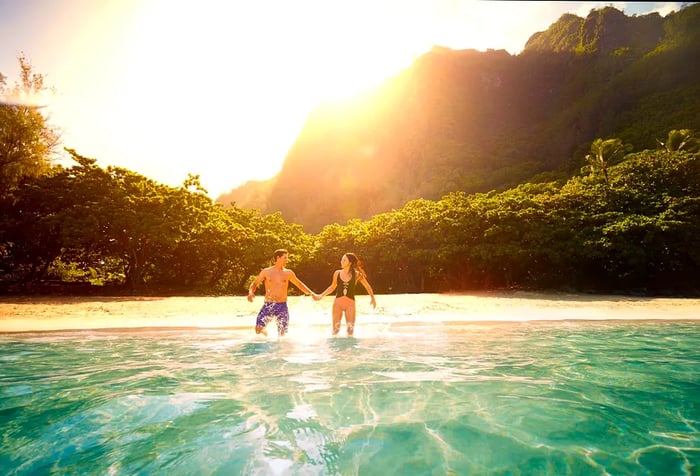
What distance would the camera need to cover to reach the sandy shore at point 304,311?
36.5ft

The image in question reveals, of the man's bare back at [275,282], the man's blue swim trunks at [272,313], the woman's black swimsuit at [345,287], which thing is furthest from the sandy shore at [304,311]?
the woman's black swimsuit at [345,287]

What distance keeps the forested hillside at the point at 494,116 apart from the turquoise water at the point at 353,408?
51.0m

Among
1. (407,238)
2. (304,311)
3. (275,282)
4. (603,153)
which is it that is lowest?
(304,311)

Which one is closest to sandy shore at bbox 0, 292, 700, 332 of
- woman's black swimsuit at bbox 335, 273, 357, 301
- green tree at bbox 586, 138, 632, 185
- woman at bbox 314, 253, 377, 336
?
woman at bbox 314, 253, 377, 336

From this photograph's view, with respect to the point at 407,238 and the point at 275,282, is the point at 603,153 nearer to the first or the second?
the point at 407,238

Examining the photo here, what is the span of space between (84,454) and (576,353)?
7841 mm

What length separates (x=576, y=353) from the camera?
741cm

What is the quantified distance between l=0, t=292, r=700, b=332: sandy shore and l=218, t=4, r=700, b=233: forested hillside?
42.1 meters

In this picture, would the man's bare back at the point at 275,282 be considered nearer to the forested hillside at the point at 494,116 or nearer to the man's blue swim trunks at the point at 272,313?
the man's blue swim trunks at the point at 272,313

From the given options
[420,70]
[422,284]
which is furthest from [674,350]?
[420,70]

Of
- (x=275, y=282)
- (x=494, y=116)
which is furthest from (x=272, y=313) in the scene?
(x=494, y=116)

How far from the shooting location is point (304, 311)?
13.7m

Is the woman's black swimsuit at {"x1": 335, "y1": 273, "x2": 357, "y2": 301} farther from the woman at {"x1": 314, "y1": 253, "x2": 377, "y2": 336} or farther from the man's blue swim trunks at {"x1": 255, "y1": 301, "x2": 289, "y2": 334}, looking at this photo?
the man's blue swim trunks at {"x1": 255, "y1": 301, "x2": 289, "y2": 334}

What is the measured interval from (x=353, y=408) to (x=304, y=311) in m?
9.12
